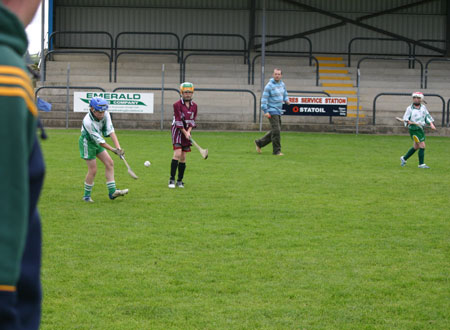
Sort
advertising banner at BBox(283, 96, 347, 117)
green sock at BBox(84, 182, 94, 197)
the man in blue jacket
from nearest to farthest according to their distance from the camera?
green sock at BBox(84, 182, 94, 197) < the man in blue jacket < advertising banner at BBox(283, 96, 347, 117)

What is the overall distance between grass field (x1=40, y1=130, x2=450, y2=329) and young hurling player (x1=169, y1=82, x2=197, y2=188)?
336 millimetres

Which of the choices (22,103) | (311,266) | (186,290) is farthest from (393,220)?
(22,103)

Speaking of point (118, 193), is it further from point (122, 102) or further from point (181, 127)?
point (122, 102)

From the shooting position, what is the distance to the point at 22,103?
1.36 meters

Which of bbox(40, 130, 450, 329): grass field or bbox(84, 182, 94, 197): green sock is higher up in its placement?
bbox(84, 182, 94, 197): green sock

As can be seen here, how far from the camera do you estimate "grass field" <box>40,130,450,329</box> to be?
5.50 meters

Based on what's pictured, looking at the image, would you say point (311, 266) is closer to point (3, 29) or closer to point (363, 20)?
point (3, 29)

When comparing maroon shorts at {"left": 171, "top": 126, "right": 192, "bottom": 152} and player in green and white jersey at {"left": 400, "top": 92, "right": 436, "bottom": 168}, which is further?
player in green and white jersey at {"left": 400, "top": 92, "right": 436, "bottom": 168}

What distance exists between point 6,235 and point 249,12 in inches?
1366

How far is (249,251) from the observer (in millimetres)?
7484

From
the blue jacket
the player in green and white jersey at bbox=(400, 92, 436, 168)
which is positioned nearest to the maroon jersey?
the player in green and white jersey at bbox=(400, 92, 436, 168)

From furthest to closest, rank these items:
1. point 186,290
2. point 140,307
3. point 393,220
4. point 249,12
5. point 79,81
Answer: point 249,12 → point 79,81 → point 393,220 → point 186,290 → point 140,307

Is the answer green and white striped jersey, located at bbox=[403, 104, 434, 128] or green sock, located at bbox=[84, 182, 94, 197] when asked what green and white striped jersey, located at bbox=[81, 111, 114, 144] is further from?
green and white striped jersey, located at bbox=[403, 104, 434, 128]

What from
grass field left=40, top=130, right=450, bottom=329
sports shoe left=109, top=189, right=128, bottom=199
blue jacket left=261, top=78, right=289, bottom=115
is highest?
blue jacket left=261, top=78, right=289, bottom=115
